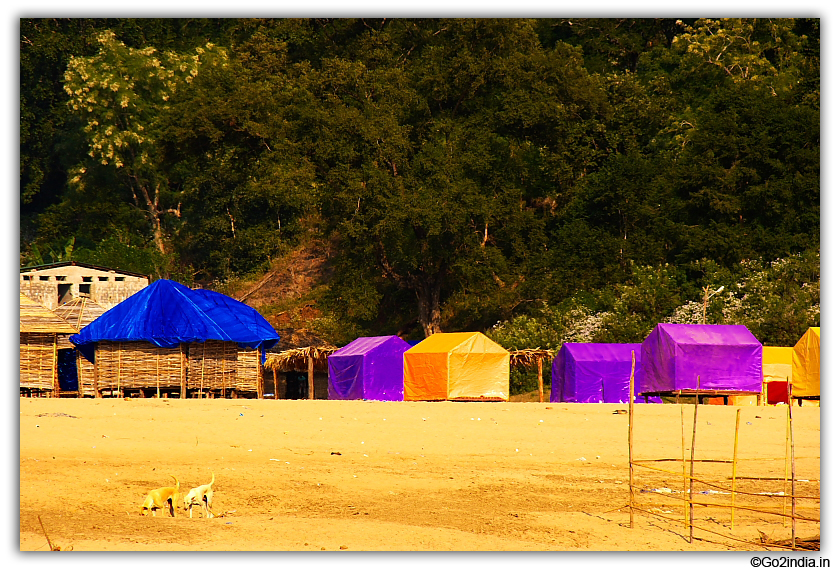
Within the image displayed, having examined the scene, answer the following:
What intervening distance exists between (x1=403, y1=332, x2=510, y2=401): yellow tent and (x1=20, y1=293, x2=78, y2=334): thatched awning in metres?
8.77

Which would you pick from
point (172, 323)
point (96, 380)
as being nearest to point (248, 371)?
point (172, 323)

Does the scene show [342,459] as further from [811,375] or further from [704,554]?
[811,375]

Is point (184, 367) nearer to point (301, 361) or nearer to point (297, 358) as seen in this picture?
point (297, 358)

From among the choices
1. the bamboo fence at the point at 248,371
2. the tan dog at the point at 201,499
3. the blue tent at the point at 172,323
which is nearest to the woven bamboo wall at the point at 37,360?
the blue tent at the point at 172,323

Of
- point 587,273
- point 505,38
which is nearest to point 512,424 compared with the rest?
point 587,273

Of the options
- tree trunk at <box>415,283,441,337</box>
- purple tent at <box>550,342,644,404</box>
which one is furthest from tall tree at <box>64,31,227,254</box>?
purple tent at <box>550,342,644,404</box>

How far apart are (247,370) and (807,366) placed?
13.2m

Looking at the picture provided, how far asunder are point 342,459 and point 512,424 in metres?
4.27

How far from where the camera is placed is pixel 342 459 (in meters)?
12.8

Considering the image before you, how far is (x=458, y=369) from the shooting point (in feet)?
87.3

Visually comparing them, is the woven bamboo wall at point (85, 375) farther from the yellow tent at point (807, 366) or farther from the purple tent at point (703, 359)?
the yellow tent at point (807, 366)

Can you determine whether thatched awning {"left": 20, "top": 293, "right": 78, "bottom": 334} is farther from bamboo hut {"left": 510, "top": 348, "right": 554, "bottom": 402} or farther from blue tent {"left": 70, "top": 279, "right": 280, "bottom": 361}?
bamboo hut {"left": 510, "top": 348, "right": 554, "bottom": 402}

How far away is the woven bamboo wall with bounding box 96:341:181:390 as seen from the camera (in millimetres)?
24547

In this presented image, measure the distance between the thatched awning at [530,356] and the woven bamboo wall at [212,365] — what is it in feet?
25.3
